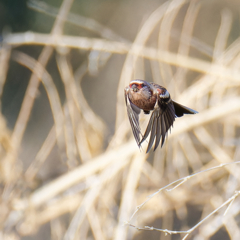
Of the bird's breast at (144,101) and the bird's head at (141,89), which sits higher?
the bird's head at (141,89)

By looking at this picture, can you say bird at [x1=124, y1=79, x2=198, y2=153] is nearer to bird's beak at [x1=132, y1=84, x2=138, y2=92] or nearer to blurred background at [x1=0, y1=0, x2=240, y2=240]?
bird's beak at [x1=132, y1=84, x2=138, y2=92]

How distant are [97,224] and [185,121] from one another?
50 centimetres

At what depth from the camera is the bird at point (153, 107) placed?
329 millimetres

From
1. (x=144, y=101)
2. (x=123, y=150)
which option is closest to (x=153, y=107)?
(x=144, y=101)

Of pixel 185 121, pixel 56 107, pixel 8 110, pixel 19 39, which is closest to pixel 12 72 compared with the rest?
pixel 8 110

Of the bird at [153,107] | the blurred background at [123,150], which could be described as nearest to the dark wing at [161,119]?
the bird at [153,107]

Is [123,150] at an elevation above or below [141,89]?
above

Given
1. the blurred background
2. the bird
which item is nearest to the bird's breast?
the bird

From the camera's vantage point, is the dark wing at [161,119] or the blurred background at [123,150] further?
the blurred background at [123,150]

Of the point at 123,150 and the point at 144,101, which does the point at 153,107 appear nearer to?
the point at 144,101

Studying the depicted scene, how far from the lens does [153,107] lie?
0.35m

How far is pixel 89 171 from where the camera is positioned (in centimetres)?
114

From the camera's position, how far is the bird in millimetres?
329

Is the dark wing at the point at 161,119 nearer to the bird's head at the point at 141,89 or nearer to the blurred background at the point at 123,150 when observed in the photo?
the bird's head at the point at 141,89
